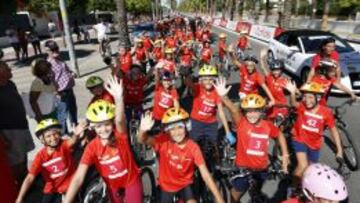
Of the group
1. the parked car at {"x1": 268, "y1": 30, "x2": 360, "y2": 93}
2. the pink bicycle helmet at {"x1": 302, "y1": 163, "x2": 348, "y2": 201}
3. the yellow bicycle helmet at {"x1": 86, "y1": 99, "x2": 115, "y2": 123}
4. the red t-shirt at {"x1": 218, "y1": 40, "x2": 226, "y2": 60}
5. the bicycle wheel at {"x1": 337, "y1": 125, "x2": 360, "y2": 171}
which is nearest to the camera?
the pink bicycle helmet at {"x1": 302, "y1": 163, "x2": 348, "y2": 201}

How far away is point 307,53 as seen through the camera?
1488 cm

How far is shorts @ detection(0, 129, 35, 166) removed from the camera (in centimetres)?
567

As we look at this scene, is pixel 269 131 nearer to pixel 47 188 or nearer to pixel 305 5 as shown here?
pixel 47 188

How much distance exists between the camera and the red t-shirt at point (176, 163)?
189 inches

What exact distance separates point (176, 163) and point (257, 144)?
1220mm

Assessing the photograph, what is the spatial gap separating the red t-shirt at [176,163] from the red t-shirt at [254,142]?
91cm

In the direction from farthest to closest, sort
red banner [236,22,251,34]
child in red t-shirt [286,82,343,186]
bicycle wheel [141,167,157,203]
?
red banner [236,22,251,34]
child in red t-shirt [286,82,343,186]
bicycle wheel [141,167,157,203]

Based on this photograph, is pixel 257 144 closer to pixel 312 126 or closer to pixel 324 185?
pixel 312 126

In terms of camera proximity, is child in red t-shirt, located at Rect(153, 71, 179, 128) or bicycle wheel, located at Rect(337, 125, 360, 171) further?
child in red t-shirt, located at Rect(153, 71, 179, 128)

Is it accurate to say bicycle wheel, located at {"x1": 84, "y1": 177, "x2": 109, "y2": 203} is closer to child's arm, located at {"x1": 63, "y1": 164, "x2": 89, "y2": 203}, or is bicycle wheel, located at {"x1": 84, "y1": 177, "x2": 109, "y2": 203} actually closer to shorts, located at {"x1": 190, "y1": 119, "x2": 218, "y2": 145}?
child's arm, located at {"x1": 63, "y1": 164, "x2": 89, "y2": 203}

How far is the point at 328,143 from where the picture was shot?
884cm

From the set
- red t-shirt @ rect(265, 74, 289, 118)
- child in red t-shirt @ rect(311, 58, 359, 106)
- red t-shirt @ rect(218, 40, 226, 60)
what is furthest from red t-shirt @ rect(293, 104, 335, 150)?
red t-shirt @ rect(218, 40, 226, 60)

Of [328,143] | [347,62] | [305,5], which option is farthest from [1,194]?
[305,5]

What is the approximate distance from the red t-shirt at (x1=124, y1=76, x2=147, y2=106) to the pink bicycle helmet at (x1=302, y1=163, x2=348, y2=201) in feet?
18.7
